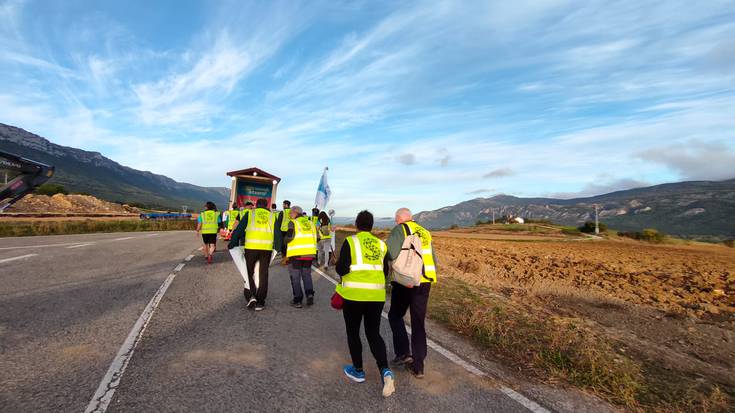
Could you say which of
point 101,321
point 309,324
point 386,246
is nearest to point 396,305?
point 386,246

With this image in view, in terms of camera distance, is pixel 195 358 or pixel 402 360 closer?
pixel 195 358

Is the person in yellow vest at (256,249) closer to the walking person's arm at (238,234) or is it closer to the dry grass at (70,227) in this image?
the walking person's arm at (238,234)

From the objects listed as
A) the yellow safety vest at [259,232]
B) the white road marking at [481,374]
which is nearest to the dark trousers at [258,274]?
the yellow safety vest at [259,232]

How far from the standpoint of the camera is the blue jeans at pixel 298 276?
6787mm

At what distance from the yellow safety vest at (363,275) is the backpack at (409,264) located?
9.8 inches

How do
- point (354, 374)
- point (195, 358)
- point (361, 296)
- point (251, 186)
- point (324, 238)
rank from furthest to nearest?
point (251, 186) < point (324, 238) < point (195, 358) < point (354, 374) < point (361, 296)

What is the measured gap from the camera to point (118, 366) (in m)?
3.86

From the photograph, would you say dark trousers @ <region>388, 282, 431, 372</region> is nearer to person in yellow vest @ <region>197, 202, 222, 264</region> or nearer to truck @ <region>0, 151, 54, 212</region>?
person in yellow vest @ <region>197, 202, 222, 264</region>

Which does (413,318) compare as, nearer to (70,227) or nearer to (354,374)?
(354,374)

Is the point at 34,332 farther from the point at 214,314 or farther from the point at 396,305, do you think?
the point at 396,305

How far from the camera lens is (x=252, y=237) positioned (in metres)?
6.54

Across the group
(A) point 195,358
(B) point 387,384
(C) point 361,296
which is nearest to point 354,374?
(B) point 387,384

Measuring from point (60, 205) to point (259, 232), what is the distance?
61.5 metres

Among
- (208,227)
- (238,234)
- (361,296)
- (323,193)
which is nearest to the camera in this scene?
(361,296)
